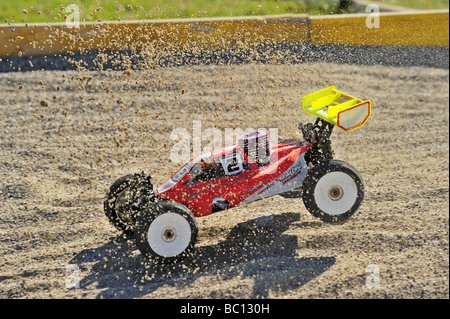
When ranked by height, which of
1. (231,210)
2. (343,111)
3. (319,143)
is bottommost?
(231,210)

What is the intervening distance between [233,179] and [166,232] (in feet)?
2.66

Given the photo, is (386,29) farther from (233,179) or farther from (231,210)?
(233,179)

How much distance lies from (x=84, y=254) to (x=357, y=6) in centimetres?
804

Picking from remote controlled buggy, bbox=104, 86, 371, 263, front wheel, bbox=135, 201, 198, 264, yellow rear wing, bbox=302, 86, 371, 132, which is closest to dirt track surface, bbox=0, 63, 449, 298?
front wheel, bbox=135, 201, 198, 264

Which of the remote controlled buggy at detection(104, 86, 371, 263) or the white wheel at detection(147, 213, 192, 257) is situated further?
the remote controlled buggy at detection(104, 86, 371, 263)

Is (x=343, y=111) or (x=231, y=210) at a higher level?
(x=343, y=111)

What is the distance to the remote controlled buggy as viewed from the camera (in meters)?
4.66

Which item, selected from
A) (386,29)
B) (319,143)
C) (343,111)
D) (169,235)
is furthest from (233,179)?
(386,29)

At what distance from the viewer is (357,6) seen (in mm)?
10445

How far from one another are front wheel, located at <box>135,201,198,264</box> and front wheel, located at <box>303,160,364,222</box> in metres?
1.17

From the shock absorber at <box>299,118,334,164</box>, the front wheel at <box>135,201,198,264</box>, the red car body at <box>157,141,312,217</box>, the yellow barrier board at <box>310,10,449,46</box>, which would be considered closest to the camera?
the front wheel at <box>135,201,198,264</box>

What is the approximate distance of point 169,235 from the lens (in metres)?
4.37

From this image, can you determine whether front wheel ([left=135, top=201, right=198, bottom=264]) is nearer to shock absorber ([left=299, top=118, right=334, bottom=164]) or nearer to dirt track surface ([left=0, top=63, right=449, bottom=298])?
dirt track surface ([left=0, top=63, right=449, bottom=298])

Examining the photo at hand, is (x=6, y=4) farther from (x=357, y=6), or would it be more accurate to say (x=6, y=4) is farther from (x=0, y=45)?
(x=357, y=6)
